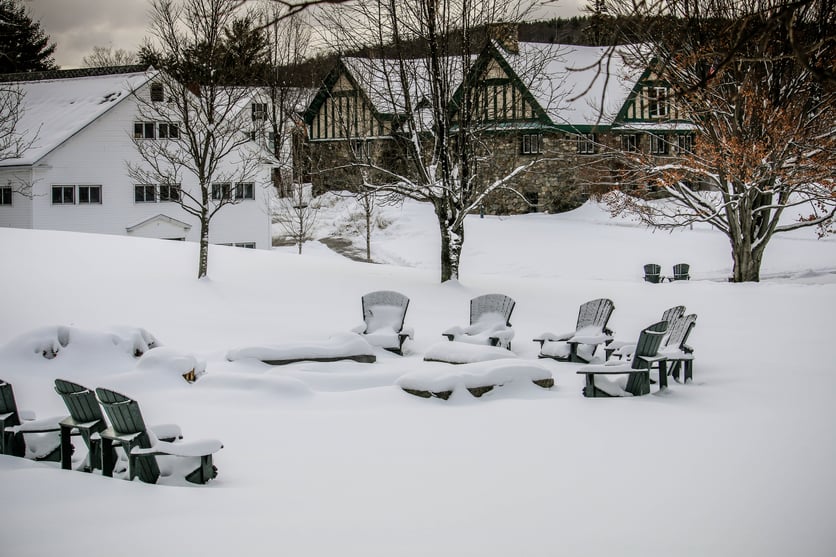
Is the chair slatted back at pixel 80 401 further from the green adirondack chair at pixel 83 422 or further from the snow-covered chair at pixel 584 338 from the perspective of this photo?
the snow-covered chair at pixel 584 338

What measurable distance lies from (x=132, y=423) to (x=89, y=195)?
101 feet

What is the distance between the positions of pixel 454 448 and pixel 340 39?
16.4 meters

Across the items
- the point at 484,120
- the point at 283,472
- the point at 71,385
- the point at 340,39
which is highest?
the point at 340,39

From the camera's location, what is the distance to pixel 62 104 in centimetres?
3616

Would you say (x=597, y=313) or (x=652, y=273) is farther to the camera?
(x=652, y=273)

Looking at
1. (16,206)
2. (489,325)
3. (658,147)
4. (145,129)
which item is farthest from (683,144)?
(16,206)

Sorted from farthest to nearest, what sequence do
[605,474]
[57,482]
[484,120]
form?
[484,120] → [605,474] → [57,482]

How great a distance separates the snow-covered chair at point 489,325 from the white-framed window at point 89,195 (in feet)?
80.7

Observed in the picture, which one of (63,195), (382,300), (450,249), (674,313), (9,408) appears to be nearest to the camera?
(9,408)

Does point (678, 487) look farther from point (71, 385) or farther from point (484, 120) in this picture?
point (484, 120)

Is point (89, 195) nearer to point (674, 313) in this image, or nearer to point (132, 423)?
point (674, 313)

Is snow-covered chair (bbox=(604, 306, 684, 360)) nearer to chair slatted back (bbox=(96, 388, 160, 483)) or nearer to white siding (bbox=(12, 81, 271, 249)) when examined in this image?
chair slatted back (bbox=(96, 388, 160, 483))

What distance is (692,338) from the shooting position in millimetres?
14945

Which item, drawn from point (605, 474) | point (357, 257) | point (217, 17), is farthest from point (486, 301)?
point (357, 257)
